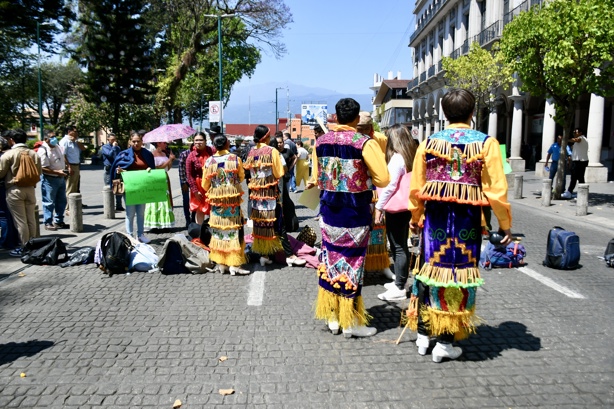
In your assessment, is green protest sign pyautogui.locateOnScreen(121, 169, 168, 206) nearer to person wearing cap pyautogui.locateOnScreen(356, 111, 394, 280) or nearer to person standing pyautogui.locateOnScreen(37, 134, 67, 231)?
person standing pyautogui.locateOnScreen(37, 134, 67, 231)

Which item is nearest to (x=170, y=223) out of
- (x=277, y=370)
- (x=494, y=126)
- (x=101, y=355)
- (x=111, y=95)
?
(x=101, y=355)

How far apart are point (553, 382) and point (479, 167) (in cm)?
172

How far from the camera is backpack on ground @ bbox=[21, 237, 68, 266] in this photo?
754 centimetres

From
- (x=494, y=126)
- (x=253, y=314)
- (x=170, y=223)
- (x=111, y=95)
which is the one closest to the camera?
(x=253, y=314)

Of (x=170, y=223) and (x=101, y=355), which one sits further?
(x=170, y=223)

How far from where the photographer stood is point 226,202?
687 centimetres

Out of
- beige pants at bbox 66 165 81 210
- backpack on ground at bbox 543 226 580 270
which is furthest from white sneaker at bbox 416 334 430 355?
beige pants at bbox 66 165 81 210

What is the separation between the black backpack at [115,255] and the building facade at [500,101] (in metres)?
5.27

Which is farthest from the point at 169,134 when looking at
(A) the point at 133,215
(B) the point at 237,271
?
(B) the point at 237,271

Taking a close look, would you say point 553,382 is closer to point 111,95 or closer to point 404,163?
point 404,163

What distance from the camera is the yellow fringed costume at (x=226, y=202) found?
22.5 feet

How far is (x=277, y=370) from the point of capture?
4.12 metres

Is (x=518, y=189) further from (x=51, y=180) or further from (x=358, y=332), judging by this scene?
(x=51, y=180)

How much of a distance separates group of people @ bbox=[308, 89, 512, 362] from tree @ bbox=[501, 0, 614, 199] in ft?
32.6
